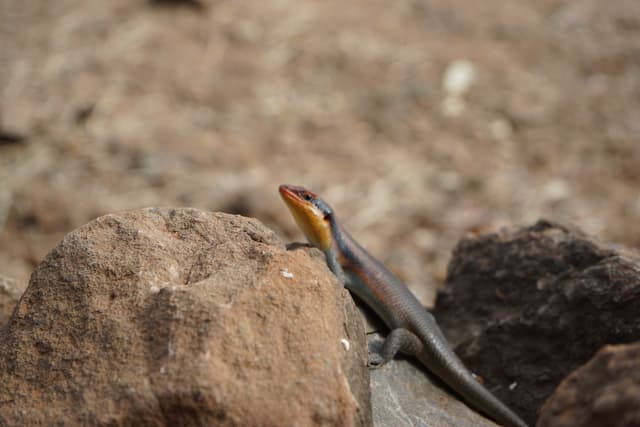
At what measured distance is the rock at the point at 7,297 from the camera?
4924 mm

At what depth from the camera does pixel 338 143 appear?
11.7 meters

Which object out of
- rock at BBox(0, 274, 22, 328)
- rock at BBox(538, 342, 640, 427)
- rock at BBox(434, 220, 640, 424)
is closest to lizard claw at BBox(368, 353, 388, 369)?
rock at BBox(434, 220, 640, 424)

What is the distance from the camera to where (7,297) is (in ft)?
16.4

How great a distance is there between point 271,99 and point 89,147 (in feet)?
10.3

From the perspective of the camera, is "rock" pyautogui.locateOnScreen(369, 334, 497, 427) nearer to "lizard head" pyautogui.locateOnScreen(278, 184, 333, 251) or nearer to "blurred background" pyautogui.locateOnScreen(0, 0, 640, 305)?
"lizard head" pyautogui.locateOnScreen(278, 184, 333, 251)

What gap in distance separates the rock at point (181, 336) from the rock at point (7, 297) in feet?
3.23

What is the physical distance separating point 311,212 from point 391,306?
968 mm

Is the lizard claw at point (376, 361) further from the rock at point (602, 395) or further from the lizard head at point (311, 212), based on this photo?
the rock at point (602, 395)

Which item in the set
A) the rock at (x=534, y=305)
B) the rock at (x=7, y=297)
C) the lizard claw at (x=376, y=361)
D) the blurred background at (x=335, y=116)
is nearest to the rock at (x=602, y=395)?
the rock at (x=534, y=305)

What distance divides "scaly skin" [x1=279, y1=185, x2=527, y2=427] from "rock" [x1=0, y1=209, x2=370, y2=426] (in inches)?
45.1

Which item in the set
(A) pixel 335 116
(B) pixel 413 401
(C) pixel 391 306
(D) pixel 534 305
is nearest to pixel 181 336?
(B) pixel 413 401

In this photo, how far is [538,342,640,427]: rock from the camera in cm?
292

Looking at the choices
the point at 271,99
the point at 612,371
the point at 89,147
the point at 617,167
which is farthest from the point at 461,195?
the point at 612,371

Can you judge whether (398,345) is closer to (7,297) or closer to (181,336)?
(181,336)
